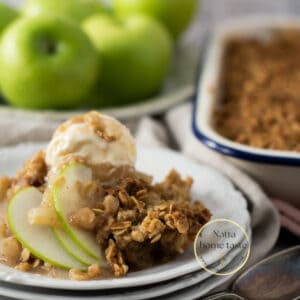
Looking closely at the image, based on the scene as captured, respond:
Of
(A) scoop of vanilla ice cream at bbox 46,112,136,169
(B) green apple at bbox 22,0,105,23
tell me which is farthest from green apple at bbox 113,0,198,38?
(A) scoop of vanilla ice cream at bbox 46,112,136,169

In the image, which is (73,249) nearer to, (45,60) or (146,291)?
(146,291)

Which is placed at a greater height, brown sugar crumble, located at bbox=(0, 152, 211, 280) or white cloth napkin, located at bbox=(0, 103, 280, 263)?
brown sugar crumble, located at bbox=(0, 152, 211, 280)

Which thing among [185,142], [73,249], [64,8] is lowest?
[185,142]

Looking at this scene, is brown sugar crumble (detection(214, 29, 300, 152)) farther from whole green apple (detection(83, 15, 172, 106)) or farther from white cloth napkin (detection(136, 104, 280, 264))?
whole green apple (detection(83, 15, 172, 106))

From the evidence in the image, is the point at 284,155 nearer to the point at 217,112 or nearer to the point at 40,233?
the point at 217,112

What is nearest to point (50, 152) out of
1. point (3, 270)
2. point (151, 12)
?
point (3, 270)

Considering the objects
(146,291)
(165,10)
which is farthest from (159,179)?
(165,10)
